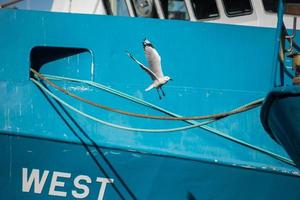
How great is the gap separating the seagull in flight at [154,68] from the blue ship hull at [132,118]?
0.05 meters

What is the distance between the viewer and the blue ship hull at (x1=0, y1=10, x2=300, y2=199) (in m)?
3.64

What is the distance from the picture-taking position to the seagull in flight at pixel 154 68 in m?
3.77

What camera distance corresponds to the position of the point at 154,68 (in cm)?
378

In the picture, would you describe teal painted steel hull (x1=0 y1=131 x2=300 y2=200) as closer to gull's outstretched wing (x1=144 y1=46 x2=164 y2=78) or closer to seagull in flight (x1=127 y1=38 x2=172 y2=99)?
seagull in flight (x1=127 y1=38 x2=172 y2=99)

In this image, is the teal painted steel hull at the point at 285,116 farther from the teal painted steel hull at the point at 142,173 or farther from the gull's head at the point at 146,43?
the gull's head at the point at 146,43

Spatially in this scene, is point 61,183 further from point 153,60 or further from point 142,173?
point 153,60

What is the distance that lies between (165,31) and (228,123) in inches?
35.2

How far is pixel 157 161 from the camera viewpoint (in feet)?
11.9

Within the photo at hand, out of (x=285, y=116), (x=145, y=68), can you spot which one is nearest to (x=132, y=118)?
(x=145, y=68)

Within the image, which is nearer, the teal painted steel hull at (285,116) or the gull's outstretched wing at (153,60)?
the teal painted steel hull at (285,116)

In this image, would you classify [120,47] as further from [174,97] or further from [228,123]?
[228,123]

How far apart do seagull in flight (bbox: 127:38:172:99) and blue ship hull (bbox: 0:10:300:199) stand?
0.05 m

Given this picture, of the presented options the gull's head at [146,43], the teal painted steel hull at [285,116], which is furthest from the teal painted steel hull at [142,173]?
the teal painted steel hull at [285,116]

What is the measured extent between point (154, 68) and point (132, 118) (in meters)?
0.44
